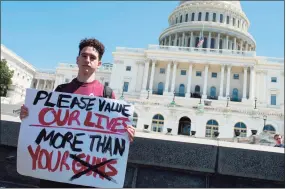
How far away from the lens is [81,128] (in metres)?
3.34

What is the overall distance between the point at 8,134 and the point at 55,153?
181 centimetres

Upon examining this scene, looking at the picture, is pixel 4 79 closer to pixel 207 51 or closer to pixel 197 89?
pixel 197 89

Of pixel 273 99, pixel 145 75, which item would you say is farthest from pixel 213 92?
pixel 145 75

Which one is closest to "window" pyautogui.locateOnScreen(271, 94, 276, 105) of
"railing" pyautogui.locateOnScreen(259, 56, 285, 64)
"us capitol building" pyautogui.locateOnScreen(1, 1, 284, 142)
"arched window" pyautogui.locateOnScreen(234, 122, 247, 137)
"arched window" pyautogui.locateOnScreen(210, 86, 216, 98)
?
"us capitol building" pyautogui.locateOnScreen(1, 1, 284, 142)

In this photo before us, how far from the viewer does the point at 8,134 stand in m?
4.64

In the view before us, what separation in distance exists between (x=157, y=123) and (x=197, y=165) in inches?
1440

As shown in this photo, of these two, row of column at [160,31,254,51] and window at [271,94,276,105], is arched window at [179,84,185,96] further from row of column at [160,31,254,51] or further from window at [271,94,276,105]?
row of column at [160,31,254,51]

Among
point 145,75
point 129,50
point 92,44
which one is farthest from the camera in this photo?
point 129,50

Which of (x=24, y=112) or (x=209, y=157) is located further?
(x=209, y=157)

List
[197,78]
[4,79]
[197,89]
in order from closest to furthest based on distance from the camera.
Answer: [4,79], [197,89], [197,78]

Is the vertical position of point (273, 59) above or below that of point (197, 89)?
above

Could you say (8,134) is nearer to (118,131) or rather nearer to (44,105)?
(44,105)

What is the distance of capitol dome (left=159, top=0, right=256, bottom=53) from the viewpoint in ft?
238

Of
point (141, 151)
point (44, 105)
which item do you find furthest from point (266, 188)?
point (44, 105)
